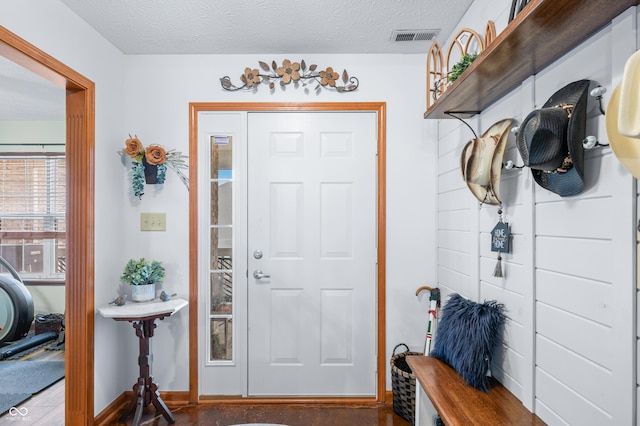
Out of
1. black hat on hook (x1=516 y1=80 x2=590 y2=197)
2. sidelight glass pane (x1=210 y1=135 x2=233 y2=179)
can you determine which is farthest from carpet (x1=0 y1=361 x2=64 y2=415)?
black hat on hook (x1=516 y1=80 x2=590 y2=197)

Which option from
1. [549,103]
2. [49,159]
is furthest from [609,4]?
[49,159]

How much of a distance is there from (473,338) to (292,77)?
6.52 ft

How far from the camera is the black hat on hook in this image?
1.11 meters

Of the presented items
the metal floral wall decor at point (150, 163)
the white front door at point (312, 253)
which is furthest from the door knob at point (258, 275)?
the metal floral wall decor at point (150, 163)

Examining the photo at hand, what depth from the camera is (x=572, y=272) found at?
1.24 metres

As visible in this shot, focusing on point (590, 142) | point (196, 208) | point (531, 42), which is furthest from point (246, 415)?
point (531, 42)

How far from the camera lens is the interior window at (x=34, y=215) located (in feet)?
14.4

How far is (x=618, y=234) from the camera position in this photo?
1.04m

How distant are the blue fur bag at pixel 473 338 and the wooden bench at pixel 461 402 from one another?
0.05m

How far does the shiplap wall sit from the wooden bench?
0.06 m

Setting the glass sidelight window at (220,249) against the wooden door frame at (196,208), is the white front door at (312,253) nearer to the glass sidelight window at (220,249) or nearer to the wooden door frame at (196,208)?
the wooden door frame at (196,208)

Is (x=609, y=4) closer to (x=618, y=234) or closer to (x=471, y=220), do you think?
(x=618, y=234)

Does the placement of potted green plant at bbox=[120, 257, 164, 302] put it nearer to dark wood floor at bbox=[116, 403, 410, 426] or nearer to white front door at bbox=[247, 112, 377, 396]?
white front door at bbox=[247, 112, 377, 396]

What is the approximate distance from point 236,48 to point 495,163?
1.89 meters
